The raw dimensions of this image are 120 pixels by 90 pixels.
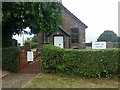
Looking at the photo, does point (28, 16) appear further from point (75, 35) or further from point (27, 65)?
point (75, 35)

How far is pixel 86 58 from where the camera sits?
13.8 m

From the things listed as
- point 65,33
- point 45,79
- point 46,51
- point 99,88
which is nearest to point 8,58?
point 46,51

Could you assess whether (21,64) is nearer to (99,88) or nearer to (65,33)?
(99,88)

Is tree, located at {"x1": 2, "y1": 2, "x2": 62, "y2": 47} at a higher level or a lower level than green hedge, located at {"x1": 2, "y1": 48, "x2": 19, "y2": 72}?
higher

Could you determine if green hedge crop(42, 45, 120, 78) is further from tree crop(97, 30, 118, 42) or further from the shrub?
tree crop(97, 30, 118, 42)

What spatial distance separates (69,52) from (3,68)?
184 inches

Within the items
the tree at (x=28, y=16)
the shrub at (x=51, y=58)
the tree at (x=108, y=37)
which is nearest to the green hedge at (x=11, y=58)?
the tree at (x=28, y=16)

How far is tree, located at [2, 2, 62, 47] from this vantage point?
1559 centimetres

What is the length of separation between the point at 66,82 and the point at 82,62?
182 cm

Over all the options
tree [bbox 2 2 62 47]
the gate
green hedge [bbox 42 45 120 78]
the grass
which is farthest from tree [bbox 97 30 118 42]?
the grass

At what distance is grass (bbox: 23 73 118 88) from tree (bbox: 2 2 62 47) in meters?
4.40

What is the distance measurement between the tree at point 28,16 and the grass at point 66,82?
4404 mm

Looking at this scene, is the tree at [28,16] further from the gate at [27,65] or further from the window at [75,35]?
the window at [75,35]

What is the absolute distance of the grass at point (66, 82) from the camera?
37.9ft
